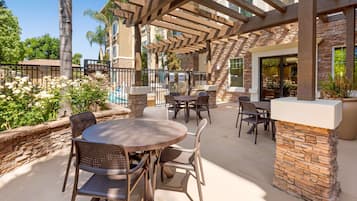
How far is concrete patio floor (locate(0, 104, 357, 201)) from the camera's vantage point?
2277 millimetres

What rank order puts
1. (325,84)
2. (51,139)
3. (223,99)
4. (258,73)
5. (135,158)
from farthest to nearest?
(223,99), (258,73), (325,84), (51,139), (135,158)

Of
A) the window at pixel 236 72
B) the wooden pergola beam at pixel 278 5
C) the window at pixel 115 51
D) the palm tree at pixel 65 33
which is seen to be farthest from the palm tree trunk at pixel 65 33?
the window at pixel 115 51

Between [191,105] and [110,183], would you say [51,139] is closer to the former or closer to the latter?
[110,183]

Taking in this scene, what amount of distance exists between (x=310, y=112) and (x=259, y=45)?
26.6ft

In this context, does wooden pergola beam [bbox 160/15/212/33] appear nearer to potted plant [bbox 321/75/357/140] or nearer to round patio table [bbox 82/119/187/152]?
round patio table [bbox 82/119/187/152]

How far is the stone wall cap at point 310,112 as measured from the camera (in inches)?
76.9

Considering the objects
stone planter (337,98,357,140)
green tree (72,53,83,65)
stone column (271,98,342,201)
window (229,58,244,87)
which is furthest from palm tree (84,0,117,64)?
stone column (271,98,342,201)

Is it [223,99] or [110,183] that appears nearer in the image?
[110,183]

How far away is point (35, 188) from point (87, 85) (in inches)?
95.1

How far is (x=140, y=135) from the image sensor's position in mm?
2162

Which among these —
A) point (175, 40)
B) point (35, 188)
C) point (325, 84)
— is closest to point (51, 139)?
point (35, 188)

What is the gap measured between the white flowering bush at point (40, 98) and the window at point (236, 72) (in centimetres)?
776

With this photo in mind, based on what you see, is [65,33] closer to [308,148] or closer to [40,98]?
[40,98]

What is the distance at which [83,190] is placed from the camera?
1.67 metres
